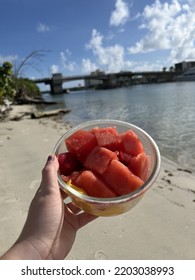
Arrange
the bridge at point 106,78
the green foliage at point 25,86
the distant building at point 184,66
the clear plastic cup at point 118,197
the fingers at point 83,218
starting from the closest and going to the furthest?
the clear plastic cup at point 118,197, the fingers at point 83,218, the green foliage at point 25,86, the bridge at point 106,78, the distant building at point 184,66

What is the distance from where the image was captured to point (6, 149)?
659 cm

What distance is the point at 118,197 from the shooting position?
1.51 meters

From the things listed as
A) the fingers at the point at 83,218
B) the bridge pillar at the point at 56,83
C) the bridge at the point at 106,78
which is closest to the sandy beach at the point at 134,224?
the fingers at the point at 83,218

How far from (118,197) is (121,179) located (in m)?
0.11

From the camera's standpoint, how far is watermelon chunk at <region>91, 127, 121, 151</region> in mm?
1723

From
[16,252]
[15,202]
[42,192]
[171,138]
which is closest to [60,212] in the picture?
[42,192]

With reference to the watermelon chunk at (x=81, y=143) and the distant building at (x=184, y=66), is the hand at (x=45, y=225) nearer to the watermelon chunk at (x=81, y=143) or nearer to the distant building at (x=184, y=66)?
the watermelon chunk at (x=81, y=143)

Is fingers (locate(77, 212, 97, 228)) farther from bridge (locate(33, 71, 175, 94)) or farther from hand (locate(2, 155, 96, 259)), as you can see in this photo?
bridge (locate(33, 71, 175, 94))

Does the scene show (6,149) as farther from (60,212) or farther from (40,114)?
(40,114)

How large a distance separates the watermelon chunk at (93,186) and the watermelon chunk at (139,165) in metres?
0.19

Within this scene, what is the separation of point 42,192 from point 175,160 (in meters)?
5.13

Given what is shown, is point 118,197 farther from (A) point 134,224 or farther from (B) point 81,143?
(A) point 134,224

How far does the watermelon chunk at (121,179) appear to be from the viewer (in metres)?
1.57

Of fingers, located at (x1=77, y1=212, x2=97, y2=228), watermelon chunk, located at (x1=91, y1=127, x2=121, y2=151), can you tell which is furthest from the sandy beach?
watermelon chunk, located at (x1=91, y1=127, x2=121, y2=151)
